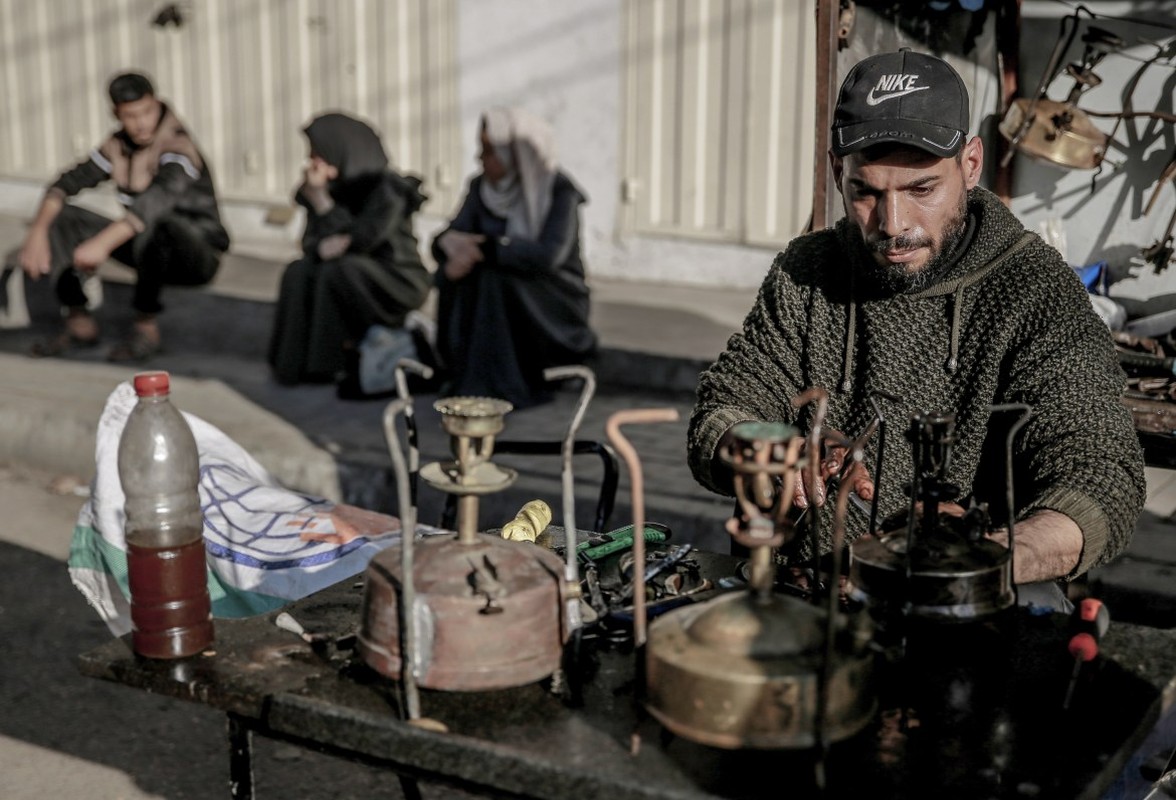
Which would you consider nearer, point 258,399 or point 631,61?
point 258,399

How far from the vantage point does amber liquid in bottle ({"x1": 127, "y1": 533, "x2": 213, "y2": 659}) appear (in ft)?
6.91

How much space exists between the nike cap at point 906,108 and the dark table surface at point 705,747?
912mm

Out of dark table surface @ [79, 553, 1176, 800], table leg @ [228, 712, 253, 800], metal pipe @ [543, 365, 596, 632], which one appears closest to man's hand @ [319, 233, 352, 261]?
dark table surface @ [79, 553, 1176, 800]

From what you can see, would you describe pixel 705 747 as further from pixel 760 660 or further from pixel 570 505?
pixel 570 505

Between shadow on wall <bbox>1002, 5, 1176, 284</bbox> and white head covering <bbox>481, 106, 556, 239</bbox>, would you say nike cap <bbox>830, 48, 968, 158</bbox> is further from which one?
white head covering <bbox>481, 106, 556, 239</bbox>

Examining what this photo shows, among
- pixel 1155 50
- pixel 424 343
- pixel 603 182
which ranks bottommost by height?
pixel 424 343

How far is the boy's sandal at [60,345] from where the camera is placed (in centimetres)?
795

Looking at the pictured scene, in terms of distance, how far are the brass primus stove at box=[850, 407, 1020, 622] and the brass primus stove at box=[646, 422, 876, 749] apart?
190 millimetres

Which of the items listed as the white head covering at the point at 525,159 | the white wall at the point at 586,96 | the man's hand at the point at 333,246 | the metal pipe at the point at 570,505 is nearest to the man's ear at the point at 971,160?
the metal pipe at the point at 570,505

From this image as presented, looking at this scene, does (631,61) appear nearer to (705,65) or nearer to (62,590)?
(705,65)

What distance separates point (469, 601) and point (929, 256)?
53.6 inches

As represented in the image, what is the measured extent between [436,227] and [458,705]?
24.8ft

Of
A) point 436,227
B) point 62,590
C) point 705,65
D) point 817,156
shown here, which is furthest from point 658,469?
point 436,227

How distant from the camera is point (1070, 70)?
4363 millimetres
